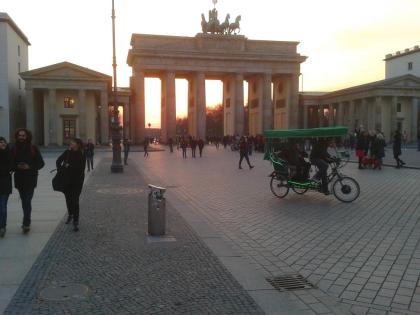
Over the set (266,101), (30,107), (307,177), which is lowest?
(307,177)

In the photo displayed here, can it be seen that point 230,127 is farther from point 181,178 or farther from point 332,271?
point 332,271

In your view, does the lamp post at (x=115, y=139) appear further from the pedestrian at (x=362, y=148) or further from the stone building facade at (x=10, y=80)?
the stone building facade at (x=10, y=80)

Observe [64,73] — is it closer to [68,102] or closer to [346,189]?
[68,102]

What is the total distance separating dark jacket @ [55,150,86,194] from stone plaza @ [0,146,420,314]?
0.86 meters

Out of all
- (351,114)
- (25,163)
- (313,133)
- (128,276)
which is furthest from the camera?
(351,114)

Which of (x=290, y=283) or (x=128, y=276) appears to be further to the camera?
(x=128, y=276)

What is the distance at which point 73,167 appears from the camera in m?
8.94

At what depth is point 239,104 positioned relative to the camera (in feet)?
252

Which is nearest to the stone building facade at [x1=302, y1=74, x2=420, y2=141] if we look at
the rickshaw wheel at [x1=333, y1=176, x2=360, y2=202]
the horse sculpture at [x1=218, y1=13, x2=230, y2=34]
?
the horse sculpture at [x1=218, y1=13, x2=230, y2=34]

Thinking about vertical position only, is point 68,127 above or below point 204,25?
Result: below

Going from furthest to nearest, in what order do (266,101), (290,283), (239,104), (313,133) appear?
1. (266,101)
2. (239,104)
3. (313,133)
4. (290,283)

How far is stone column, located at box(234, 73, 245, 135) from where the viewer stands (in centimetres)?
7606

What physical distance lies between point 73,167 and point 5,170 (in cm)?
127

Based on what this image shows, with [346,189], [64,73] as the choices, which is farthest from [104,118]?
[346,189]
